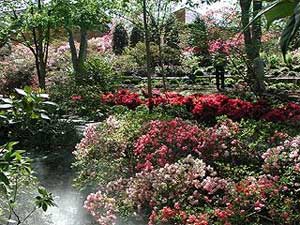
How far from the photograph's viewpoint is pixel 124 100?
26.4 feet

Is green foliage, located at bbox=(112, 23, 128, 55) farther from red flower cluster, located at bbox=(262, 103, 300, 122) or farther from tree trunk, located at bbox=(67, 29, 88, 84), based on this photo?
red flower cluster, located at bbox=(262, 103, 300, 122)

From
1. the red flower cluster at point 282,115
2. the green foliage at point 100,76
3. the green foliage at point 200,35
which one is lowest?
the red flower cluster at point 282,115

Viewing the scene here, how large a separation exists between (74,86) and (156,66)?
251 inches

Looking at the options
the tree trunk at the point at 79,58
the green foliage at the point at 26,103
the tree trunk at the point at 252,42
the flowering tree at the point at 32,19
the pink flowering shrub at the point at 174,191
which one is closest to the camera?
the green foliage at the point at 26,103

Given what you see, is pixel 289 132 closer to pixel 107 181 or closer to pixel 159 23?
pixel 107 181

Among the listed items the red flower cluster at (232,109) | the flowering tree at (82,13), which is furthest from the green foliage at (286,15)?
the flowering tree at (82,13)

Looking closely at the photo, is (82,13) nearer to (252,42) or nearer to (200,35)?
(200,35)

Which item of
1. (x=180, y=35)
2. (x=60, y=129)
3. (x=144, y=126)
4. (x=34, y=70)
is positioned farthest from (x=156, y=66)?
(x=144, y=126)

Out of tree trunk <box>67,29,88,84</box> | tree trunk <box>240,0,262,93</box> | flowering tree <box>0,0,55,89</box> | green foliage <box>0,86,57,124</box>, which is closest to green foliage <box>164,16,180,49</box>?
tree trunk <box>67,29,88,84</box>

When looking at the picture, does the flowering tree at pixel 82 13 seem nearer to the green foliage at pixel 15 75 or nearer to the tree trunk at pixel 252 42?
the tree trunk at pixel 252 42

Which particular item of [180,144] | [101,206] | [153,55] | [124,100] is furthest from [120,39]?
[101,206]

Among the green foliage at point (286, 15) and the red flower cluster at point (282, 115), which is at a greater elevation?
the green foliage at point (286, 15)

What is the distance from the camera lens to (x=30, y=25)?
766cm

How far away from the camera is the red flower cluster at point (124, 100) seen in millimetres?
7930
